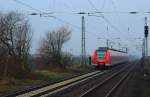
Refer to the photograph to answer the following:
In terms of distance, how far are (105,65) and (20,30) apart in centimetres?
1687

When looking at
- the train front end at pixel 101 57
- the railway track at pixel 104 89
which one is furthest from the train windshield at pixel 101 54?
the railway track at pixel 104 89

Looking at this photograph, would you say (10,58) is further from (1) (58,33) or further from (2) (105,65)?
(1) (58,33)

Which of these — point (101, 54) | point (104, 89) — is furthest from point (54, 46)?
point (104, 89)

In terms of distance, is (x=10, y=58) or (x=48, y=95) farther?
(x=10, y=58)

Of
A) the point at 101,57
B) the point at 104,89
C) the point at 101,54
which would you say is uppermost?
the point at 101,54

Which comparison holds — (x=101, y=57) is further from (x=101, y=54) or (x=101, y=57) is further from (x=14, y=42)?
(x=14, y=42)

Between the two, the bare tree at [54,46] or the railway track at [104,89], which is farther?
the bare tree at [54,46]

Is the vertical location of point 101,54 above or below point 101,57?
above

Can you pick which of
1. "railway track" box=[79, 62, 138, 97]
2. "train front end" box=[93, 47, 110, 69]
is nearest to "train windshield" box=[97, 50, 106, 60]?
"train front end" box=[93, 47, 110, 69]

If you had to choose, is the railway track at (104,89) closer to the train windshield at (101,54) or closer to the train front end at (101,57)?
the train front end at (101,57)

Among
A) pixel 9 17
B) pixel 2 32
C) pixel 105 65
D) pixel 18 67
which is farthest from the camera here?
pixel 105 65

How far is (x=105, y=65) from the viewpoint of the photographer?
59844mm

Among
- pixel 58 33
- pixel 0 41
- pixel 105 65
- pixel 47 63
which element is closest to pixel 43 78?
pixel 0 41

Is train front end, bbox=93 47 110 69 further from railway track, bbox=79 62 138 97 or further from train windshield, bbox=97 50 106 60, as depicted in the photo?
railway track, bbox=79 62 138 97
